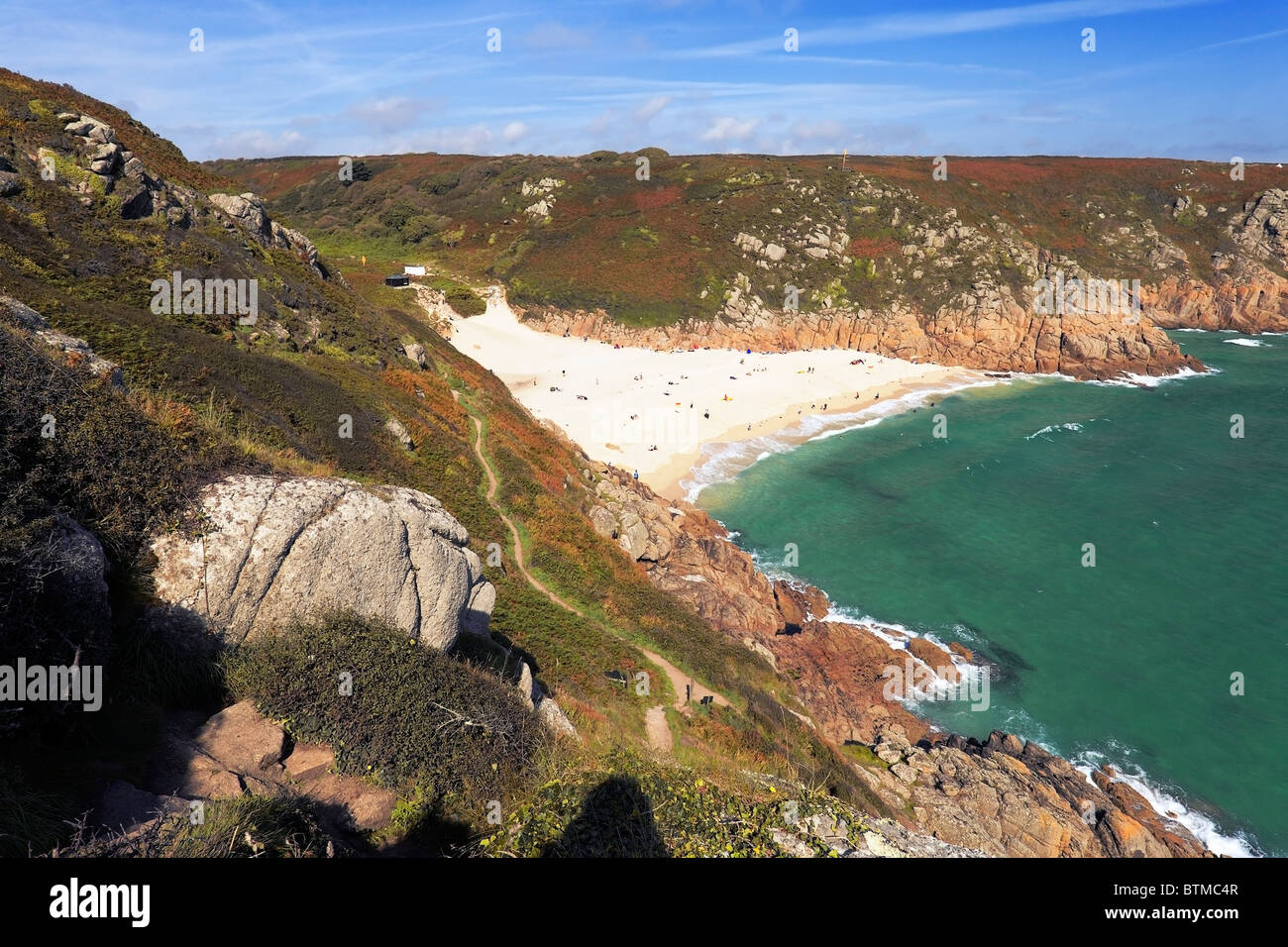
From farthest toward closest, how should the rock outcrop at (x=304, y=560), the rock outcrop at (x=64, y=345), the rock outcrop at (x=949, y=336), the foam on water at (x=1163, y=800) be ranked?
the rock outcrop at (x=949, y=336) < the foam on water at (x=1163, y=800) < the rock outcrop at (x=64, y=345) < the rock outcrop at (x=304, y=560)

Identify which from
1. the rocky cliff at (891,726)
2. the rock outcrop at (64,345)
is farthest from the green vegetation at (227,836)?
the rocky cliff at (891,726)

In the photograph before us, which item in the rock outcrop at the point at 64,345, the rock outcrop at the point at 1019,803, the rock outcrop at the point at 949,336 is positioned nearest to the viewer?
the rock outcrop at the point at 64,345

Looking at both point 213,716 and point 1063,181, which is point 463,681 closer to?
point 213,716

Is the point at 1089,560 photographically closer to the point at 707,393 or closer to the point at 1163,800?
the point at 1163,800

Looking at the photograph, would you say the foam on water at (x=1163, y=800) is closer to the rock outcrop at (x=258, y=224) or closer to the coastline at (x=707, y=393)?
the coastline at (x=707, y=393)

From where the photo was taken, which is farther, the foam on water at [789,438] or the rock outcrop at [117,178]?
the foam on water at [789,438]

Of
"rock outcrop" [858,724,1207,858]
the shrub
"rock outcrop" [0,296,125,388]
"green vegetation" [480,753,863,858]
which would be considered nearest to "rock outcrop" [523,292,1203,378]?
"rock outcrop" [858,724,1207,858]

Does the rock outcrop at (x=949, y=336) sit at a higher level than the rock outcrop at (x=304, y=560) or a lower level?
higher

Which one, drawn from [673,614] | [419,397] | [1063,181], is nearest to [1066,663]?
[673,614]

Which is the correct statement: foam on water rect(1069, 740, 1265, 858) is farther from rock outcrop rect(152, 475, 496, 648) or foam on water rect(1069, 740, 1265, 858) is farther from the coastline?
rock outcrop rect(152, 475, 496, 648)
